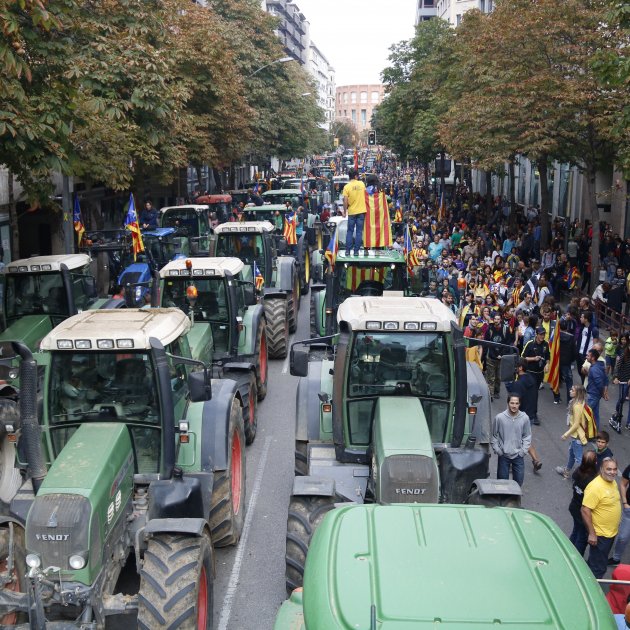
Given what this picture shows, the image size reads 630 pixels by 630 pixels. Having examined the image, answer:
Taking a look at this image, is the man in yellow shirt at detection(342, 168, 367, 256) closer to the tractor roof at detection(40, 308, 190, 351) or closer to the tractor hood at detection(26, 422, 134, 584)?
the tractor roof at detection(40, 308, 190, 351)

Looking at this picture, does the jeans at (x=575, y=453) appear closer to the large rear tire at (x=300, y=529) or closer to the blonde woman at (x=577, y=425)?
the blonde woman at (x=577, y=425)

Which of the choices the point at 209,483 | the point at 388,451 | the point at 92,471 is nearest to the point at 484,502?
the point at 388,451

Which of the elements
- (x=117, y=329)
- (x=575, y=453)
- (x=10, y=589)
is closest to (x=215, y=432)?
(x=117, y=329)

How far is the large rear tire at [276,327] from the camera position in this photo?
1558cm

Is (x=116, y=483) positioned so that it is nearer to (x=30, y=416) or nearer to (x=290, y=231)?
(x=30, y=416)

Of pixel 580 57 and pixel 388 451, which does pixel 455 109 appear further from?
pixel 388 451

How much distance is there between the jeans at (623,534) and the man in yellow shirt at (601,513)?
327 millimetres

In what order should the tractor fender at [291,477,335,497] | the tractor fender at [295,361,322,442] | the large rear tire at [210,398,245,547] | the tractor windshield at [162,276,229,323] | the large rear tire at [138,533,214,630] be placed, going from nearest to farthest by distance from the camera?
1. the large rear tire at [138,533,214,630]
2. the tractor fender at [291,477,335,497]
3. the large rear tire at [210,398,245,547]
4. the tractor fender at [295,361,322,442]
5. the tractor windshield at [162,276,229,323]

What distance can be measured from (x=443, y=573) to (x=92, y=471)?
337 cm

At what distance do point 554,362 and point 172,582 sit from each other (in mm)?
9923

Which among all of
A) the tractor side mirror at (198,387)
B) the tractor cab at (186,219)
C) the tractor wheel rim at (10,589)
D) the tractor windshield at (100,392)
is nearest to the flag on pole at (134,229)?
the tractor cab at (186,219)

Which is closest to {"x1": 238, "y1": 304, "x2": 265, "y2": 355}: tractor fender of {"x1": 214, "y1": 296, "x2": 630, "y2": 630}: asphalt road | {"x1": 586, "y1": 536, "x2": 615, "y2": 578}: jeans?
{"x1": 214, "y1": 296, "x2": 630, "y2": 630}: asphalt road

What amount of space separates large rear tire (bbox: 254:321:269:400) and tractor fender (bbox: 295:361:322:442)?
11.9 feet

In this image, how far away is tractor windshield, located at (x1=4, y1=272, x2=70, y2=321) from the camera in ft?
41.9
